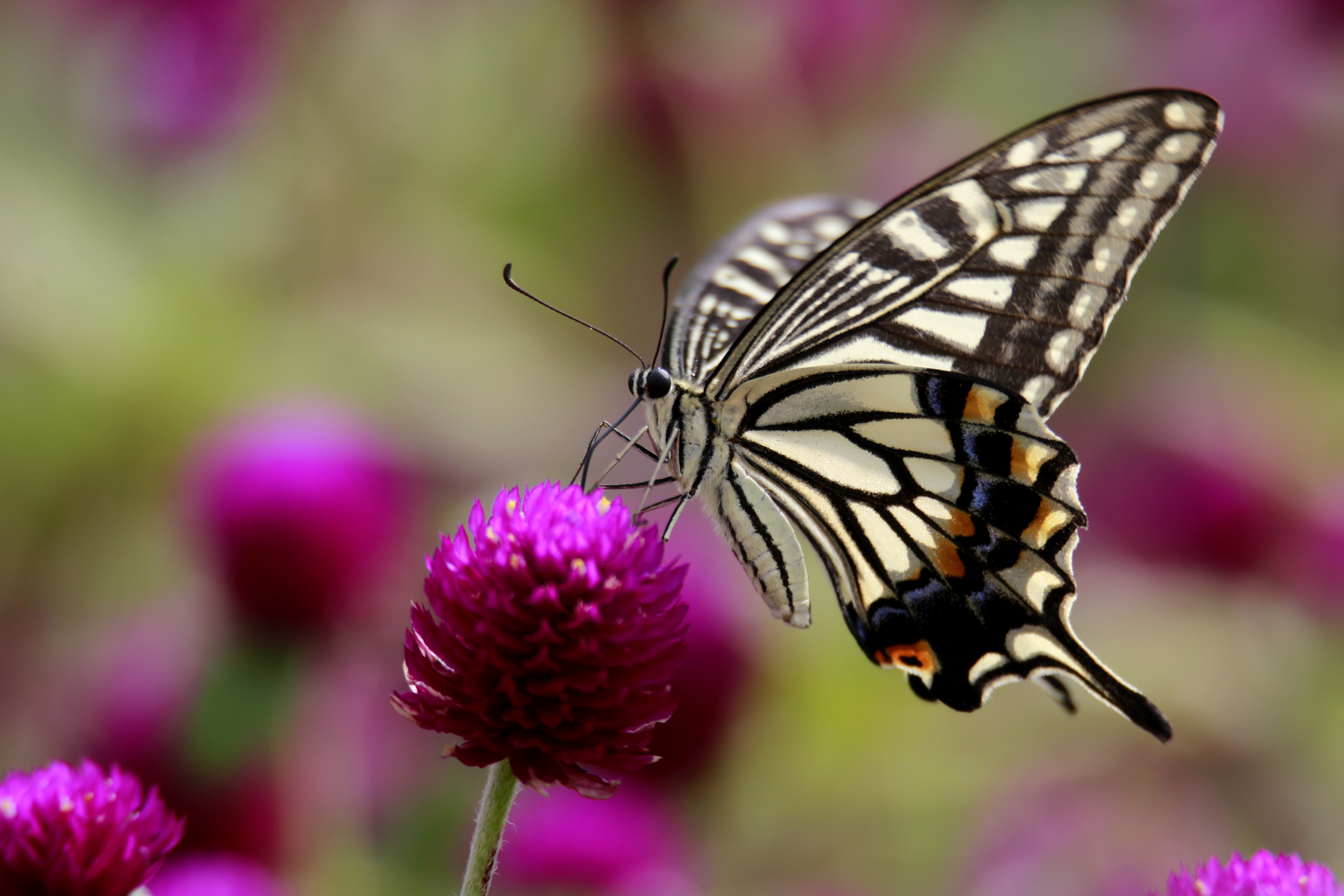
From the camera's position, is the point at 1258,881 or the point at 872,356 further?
the point at 872,356

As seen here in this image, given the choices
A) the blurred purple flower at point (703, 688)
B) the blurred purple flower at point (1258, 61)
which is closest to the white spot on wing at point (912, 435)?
the blurred purple flower at point (703, 688)

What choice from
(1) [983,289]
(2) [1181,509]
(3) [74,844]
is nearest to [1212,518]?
(2) [1181,509]

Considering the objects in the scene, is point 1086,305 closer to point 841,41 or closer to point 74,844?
point 74,844

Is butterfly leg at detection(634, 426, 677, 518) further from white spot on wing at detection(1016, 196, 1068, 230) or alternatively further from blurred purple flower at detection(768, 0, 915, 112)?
blurred purple flower at detection(768, 0, 915, 112)

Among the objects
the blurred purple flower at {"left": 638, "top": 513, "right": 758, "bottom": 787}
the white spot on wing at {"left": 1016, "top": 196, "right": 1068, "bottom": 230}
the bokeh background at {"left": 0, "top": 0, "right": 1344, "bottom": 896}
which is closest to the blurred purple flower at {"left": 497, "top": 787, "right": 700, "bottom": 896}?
the bokeh background at {"left": 0, "top": 0, "right": 1344, "bottom": 896}

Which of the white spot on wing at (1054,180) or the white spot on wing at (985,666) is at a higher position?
the white spot on wing at (1054,180)

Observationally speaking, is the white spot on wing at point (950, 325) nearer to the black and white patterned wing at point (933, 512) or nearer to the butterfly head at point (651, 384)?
the black and white patterned wing at point (933, 512)
